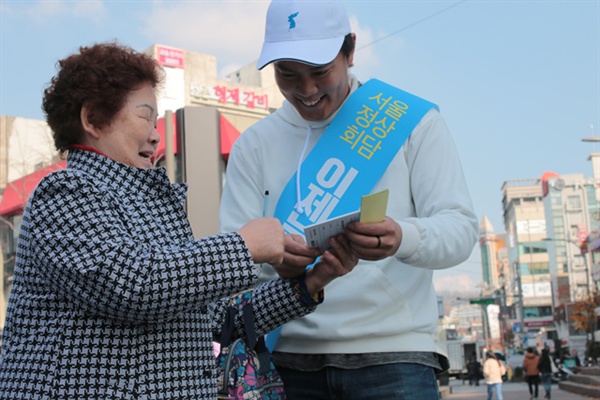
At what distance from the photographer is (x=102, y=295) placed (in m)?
1.82

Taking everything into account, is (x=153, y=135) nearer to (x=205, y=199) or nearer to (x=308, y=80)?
(x=308, y=80)

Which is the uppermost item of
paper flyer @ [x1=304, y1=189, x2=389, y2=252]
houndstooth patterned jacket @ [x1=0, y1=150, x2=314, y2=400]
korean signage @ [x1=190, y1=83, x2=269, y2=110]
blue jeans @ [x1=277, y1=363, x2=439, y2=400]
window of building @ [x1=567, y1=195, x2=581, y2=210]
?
korean signage @ [x1=190, y1=83, x2=269, y2=110]

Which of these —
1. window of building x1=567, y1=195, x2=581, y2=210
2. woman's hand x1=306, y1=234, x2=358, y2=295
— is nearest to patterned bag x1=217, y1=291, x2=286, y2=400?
woman's hand x1=306, y1=234, x2=358, y2=295

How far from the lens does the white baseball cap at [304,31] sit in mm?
2484

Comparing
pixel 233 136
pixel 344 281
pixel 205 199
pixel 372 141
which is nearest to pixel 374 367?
pixel 344 281

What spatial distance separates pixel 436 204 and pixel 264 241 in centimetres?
71

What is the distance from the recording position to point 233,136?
1444 centimetres

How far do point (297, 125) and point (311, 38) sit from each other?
1.24ft

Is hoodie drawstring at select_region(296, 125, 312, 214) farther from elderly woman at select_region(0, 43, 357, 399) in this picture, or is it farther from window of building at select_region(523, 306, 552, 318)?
window of building at select_region(523, 306, 552, 318)

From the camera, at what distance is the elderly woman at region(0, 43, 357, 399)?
6.04ft

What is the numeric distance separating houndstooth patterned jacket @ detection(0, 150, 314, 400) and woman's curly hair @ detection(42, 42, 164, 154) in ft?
0.57

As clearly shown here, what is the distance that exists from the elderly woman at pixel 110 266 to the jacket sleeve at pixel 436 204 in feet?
1.62

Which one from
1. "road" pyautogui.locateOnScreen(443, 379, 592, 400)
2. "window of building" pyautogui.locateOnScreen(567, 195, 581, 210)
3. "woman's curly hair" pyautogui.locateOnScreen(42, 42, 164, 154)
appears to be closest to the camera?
"woman's curly hair" pyautogui.locateOnScreen(42, 42, 164, 154)

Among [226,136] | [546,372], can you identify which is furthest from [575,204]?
[226,136]
